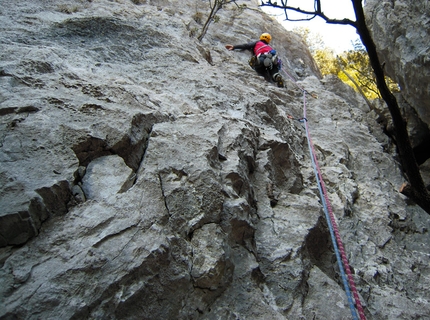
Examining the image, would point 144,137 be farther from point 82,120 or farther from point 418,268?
point 418,268

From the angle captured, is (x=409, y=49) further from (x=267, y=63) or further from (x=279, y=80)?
(x=267, y=63)

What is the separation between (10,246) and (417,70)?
263 inches

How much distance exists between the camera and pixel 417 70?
5.86 metres

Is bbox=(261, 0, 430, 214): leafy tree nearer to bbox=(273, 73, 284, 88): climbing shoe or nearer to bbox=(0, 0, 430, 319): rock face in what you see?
bbox=(0, 0, 430, 319): rock face

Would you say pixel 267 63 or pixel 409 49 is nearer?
pixel 409 49

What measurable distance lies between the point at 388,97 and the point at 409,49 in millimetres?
1961

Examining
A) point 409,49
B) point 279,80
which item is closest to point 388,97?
point 409,49

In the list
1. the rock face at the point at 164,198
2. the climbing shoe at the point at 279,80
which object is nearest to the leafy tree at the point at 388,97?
the rock face at the point at 164,198

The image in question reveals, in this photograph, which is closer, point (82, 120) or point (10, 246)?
point (10, 246)

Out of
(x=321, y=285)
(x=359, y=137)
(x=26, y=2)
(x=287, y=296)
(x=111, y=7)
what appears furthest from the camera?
(x=111, y=7)

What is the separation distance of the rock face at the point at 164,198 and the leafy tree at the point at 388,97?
0.85 feet

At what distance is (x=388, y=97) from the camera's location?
15.9ft

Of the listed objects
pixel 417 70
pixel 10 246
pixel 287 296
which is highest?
pixel 417 70

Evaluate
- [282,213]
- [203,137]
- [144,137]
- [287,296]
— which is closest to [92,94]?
[144,137]
